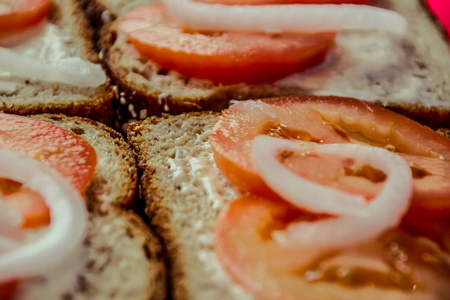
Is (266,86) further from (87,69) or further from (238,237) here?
(238,237)

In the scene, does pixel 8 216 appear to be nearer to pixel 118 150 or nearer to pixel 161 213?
pixel 161 213

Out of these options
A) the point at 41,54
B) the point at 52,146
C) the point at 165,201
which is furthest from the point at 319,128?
the point at 41,54

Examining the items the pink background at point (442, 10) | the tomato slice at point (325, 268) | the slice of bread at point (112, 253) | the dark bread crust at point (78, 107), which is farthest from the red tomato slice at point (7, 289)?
the pink background at point (442, 10)

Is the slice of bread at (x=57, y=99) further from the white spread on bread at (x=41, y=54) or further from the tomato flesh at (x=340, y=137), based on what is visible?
the tomato flesh at (x=340, y=137)

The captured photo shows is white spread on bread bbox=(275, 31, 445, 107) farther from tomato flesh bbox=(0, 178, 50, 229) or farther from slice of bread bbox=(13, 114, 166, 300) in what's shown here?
tomato flesh bbox=(0, 178, 50, 229)

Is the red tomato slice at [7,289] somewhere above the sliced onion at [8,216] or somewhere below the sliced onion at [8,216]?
below

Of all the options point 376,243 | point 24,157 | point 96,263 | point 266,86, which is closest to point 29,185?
point 24,157
